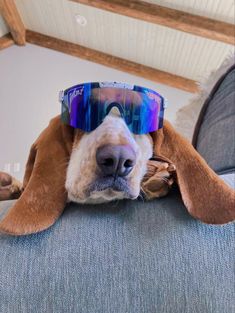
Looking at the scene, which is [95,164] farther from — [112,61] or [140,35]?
[112,61]

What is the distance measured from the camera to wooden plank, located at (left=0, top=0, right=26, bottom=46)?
391cm

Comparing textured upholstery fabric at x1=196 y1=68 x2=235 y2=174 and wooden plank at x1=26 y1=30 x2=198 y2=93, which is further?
wooden plank at x1=26 y1=30 x2=198 y2=93

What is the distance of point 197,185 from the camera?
0.59 meters

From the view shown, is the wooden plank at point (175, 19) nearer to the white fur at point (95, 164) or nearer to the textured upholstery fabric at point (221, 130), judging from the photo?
the textured upholstery fabric at point (221, 130)

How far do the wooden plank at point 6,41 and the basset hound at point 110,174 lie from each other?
435cm

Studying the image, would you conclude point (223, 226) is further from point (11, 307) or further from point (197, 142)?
point (197, 142)

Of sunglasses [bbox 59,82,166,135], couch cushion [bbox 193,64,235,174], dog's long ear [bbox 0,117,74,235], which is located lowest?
couch cushion [bbox 193,64,235,174]

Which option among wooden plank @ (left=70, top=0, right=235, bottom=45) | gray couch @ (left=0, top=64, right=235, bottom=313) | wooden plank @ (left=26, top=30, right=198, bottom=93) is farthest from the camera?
wooden plank @ (left=26, top=30, right=198, bottom=93)

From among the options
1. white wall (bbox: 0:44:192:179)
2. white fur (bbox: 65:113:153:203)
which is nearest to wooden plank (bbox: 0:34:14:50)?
white wall (bbox: 0:44:192:179)

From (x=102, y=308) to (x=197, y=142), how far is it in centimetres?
66

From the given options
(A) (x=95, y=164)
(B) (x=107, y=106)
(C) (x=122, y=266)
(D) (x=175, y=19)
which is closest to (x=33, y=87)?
(D) (x=175, y=19)

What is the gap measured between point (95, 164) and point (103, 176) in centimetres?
2

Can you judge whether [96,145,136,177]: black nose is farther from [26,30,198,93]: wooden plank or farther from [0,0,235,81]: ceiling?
[26,30,198,93]: wooden plank

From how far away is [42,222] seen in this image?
1.78ft
